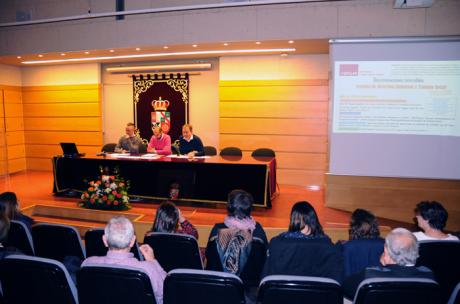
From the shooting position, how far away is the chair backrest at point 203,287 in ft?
6.67

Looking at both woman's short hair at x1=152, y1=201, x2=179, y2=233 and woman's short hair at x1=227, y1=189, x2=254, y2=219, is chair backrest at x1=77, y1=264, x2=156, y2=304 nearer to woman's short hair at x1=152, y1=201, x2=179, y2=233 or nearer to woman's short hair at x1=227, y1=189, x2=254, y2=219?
woman's short hair at x1=152, y1=201, x2=179, y2=233

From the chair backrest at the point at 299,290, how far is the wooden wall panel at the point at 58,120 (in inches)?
332

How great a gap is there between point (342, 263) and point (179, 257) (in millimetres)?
1252

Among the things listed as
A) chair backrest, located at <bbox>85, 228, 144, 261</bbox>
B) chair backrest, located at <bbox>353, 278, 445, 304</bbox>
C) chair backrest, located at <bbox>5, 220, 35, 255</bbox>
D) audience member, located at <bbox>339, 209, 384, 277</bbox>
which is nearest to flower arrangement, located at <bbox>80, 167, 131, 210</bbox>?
chair backrest, located at <bbox>5, 220, 35, 255</bbox>

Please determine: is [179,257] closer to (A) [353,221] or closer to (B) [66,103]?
(A) [353,221]

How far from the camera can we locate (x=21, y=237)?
3.32 metres

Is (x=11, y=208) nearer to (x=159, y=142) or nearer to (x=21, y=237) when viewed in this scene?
(x=21, y=237)

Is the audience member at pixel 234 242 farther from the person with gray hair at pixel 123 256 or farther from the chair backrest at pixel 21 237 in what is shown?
the chair backrest at pixel 21 237

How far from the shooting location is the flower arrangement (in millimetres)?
5805

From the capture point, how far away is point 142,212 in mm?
5809

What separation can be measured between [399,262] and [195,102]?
723 cm

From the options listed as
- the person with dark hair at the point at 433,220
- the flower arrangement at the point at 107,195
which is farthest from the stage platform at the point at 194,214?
the person with dark hair at the point at 433,220

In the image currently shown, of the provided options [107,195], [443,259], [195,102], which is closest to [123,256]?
[443,259]

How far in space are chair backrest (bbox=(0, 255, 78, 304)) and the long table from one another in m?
3.71
